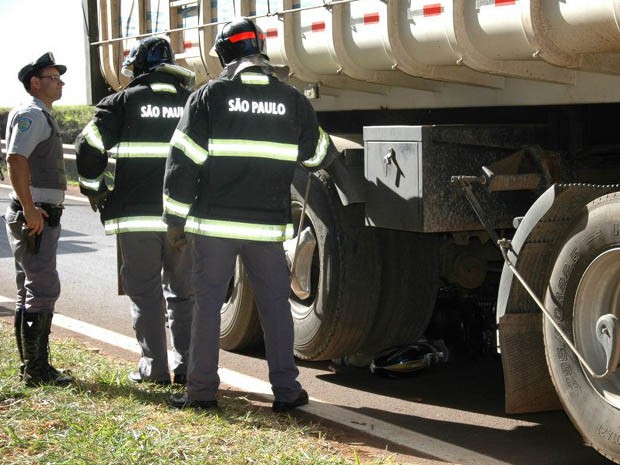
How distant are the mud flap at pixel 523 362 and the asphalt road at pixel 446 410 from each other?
9.6 inches

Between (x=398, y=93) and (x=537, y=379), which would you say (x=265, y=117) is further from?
(x=537, y=379)

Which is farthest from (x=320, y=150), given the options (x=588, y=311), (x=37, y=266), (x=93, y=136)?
(x=588, y=311)

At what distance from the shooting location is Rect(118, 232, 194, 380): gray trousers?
19.3 feet

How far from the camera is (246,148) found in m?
5.21

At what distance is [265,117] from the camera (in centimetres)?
524

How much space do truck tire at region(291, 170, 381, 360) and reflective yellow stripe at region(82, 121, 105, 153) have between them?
1.13 meters

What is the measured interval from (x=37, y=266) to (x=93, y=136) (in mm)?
720

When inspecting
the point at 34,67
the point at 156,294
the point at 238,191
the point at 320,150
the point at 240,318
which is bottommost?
the point at 240,318

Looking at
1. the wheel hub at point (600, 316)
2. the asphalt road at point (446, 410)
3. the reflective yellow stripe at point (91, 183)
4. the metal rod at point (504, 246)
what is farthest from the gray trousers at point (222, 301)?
the wheel hub at point (600, 316)

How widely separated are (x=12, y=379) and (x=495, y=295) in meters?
2.63

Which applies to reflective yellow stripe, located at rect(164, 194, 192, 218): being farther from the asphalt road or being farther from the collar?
the asphalt road

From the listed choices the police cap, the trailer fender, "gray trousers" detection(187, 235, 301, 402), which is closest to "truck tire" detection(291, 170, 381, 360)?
"gray trousers" detection(187, 235, 301, 402)

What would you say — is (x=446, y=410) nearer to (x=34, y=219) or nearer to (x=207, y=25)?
(x=34, y=219)

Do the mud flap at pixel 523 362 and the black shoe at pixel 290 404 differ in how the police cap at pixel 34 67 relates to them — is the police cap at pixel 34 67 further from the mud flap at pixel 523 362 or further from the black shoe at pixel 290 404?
the mud flap at pixel 523 362
